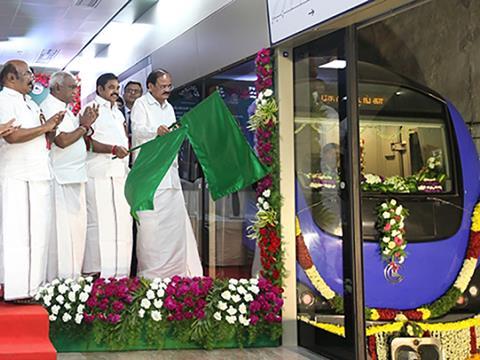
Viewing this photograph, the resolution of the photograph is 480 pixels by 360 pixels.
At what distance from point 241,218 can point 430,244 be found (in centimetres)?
171

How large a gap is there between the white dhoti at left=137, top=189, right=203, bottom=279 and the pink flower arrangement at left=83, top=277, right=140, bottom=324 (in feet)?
2.19

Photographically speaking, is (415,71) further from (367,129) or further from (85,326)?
(85,326)

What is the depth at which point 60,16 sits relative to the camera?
8391 mm

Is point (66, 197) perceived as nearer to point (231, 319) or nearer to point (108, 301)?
point (108, 301)

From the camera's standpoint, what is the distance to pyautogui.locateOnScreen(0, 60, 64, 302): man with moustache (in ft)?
13.6

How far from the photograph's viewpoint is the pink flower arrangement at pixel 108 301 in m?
4.42

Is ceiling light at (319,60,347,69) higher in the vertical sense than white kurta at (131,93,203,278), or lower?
higher

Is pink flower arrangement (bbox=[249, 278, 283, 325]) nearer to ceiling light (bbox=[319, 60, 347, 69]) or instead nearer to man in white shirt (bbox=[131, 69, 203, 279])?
man in white shirt (bbox=[131, 69, 203, 279])

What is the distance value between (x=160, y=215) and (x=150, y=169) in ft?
2.48

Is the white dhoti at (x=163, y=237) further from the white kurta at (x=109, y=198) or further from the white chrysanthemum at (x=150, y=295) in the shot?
the white chrysanthemum at (x=150, y=295)

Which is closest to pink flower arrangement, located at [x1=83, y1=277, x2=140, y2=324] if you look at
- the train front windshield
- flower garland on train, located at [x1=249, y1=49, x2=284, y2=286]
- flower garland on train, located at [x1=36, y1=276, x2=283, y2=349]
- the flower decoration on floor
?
flower garland on train, located at [x1=36, y1=276, x2=283, y2=349]

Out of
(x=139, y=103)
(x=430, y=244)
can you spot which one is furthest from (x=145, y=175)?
(x=430, y=244)

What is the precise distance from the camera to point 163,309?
4566 mm

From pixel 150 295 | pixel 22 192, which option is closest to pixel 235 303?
pixel 150 295
